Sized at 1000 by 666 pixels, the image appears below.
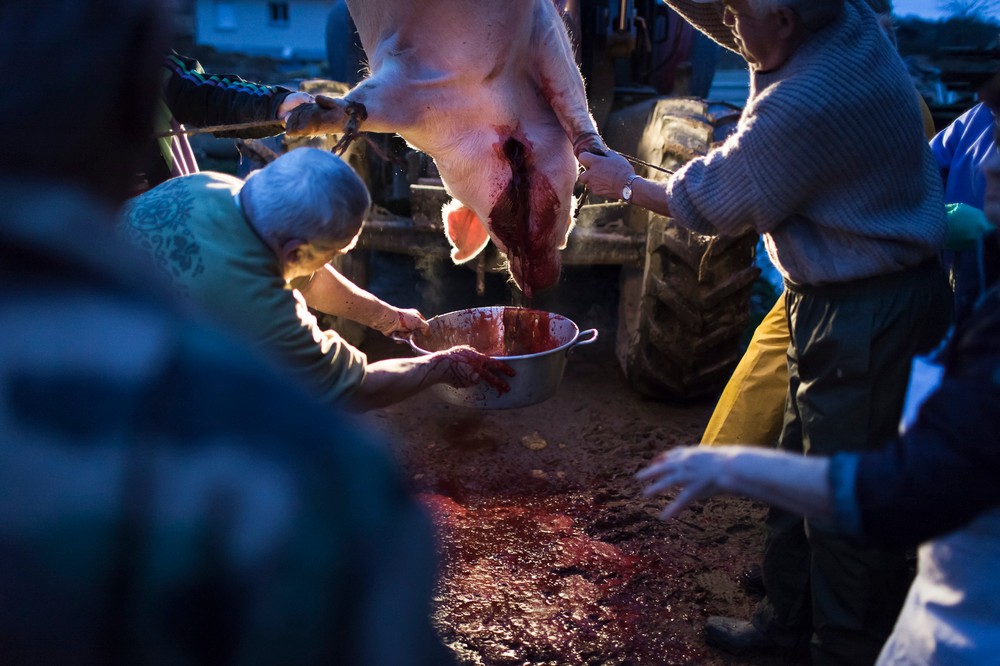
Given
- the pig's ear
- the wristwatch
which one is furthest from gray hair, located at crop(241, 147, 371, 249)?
the pig's ear

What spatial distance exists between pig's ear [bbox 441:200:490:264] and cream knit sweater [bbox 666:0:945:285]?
1525mm

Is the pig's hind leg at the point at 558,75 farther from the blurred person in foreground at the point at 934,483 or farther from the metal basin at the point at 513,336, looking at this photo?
the blurred person in foreground at the point at 934,483

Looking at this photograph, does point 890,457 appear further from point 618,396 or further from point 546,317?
point 618,396

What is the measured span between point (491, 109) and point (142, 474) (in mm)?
3126

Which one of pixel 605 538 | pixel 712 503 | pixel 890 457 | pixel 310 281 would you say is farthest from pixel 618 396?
pixel 890 457

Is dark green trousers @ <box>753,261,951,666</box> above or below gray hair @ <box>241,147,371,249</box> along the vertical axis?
below

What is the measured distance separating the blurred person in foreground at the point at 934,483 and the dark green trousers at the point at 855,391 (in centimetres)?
77

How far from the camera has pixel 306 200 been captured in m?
1.76

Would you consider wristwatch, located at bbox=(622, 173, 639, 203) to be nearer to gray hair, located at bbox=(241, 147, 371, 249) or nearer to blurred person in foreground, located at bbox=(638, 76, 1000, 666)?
gray hair, located at bbox=(241, 147, 371, 249)

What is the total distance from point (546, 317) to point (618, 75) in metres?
3.40

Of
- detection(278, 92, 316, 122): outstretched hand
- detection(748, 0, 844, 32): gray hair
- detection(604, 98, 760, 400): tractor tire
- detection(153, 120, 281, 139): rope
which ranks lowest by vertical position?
detection(604, 98, 760, 400): tractor tire

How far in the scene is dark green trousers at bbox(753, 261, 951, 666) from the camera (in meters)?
2.31

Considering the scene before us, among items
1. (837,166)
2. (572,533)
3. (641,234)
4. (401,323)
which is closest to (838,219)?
(837,166)

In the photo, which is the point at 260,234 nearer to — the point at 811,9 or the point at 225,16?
the point at 811,9
